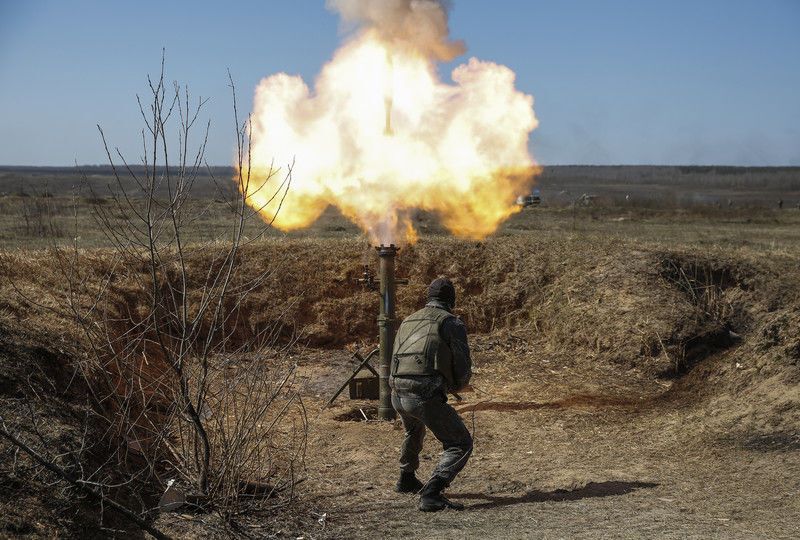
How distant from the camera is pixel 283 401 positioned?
12.4 m

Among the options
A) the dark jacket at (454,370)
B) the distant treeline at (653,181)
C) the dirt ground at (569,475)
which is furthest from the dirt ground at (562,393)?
the distant treeline at (653,181)

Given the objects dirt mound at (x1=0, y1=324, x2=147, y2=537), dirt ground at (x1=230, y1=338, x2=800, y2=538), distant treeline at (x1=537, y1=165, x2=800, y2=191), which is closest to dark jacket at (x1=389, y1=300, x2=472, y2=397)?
dirt ground at (x1=230, y1=338, x2=800, y2=538)

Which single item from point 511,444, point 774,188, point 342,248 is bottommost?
point 511,444

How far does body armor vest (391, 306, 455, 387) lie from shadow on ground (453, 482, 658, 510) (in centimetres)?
125

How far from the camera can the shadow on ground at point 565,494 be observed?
8.09 meters

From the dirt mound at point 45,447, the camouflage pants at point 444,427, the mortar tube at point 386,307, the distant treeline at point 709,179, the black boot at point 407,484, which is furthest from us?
the distant treeline at point 709,179

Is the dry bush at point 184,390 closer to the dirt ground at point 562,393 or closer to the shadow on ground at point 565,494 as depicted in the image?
the dirt ground at point 562,393

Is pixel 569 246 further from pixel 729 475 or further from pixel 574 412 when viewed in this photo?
pixel 729 475

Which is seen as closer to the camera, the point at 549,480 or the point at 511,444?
the point at 549,480

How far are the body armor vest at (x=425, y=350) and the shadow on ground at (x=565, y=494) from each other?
125cm

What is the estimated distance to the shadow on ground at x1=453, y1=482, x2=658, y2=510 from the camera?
809cm

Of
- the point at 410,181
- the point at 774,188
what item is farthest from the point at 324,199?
the point at 774,188

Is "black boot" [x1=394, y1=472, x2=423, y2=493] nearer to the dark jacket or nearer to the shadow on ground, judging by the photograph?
the shadow on ground

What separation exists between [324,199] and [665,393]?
569 cm
